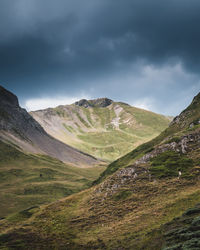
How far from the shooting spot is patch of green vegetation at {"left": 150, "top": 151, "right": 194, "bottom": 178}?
50938 mm

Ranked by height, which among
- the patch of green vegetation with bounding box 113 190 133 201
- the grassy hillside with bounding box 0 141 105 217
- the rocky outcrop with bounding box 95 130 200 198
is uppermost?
the rocky outcrop with bounding box 95 130 200 198

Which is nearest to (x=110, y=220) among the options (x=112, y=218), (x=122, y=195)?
(x=112, y=218)

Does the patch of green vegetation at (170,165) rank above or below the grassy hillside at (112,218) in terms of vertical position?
above

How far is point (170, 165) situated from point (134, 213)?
18.2 metres

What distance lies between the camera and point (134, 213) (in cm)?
4125

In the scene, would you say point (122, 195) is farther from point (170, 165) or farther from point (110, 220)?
point (170, 165)

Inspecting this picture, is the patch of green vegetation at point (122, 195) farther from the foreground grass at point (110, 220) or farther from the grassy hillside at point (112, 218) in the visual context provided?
the foreground grass at point (110, 220)

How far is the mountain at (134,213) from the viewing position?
2908 cm

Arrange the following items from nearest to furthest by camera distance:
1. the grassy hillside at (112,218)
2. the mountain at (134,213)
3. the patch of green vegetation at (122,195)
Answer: the mountain at (134,213), the grassy hillside at (112,218), the patch of green vegetation at (122,195)

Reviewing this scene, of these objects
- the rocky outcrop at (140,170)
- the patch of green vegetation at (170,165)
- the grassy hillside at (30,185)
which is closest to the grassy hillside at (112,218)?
the rocky outcrop at (140,170)

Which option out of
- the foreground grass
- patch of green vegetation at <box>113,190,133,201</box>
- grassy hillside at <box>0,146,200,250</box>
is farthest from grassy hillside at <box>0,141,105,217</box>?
patch of green vegetation at <box>113,190,133,201</box>

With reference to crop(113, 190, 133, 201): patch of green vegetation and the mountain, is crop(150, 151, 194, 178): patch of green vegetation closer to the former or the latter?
the mountain

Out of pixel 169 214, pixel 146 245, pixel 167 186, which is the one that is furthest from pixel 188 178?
pixel 146 245

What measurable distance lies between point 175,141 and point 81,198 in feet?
103
